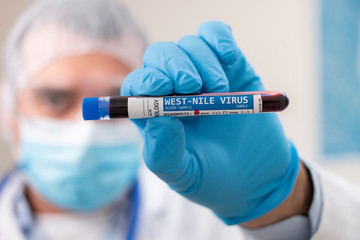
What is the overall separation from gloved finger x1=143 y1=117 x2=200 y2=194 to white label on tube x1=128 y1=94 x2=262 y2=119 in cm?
1

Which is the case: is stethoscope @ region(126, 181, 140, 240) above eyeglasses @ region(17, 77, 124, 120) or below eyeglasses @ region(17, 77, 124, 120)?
below

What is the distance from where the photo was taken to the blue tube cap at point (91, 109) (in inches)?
18.8

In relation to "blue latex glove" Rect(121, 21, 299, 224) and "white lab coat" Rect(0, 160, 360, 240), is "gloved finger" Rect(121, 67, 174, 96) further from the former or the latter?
"white lab coat" Rect(0, 160, 360, 240)

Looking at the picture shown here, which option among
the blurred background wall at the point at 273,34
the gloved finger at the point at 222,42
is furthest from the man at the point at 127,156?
the blurred background wall at the point at 273,34

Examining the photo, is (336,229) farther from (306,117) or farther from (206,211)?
(306,117)

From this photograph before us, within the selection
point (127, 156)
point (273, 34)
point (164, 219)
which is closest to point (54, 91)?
point (127, 156)

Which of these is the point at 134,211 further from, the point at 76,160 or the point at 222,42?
the point at 222,42

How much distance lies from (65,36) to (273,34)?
115cm

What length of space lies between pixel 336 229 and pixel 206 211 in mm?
571

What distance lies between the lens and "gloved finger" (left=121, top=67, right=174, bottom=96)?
47cm

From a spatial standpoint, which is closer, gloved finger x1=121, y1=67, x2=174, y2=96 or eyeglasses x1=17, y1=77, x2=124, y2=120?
gloved finger x1=121, y1=67, x2=174, y2=96

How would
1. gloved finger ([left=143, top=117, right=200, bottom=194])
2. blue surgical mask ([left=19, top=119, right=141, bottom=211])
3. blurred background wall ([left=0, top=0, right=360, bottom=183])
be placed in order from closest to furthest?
gloved finger ([left=143, top=117, right=200, bottom=194]) → blue surgical mask ([left=19, top=119, right=141, bottom=211]) → blurred background wall ([left=0, top=0, right=360, bottom=183])

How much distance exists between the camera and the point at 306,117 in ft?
5.90

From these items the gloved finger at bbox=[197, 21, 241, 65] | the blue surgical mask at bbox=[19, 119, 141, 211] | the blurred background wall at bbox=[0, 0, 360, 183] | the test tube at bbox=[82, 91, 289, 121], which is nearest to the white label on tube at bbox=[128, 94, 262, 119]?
the test tube at bbox=[82, 91, 289, 121]
